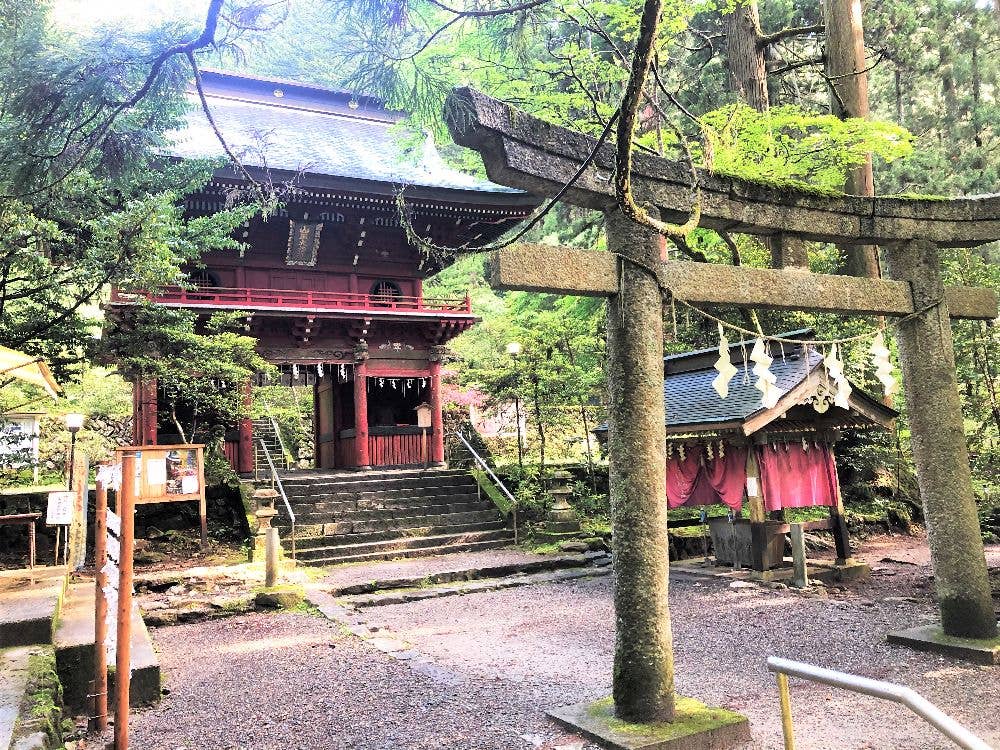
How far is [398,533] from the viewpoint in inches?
476

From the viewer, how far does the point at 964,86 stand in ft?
65.4

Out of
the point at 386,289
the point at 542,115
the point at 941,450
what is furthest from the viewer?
the point at 386,289

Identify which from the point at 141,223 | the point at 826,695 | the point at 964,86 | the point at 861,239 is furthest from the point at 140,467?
the point at 964,86

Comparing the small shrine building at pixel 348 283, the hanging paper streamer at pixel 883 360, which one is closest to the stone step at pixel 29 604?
the small shrine building at pixel 348 283

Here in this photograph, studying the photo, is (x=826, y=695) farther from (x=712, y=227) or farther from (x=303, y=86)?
(x=303, y=86)

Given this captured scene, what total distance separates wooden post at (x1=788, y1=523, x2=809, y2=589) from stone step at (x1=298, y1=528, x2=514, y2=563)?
5.29 metres

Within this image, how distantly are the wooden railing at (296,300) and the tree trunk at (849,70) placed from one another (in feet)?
27.7

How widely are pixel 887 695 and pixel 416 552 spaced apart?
9.98 meters

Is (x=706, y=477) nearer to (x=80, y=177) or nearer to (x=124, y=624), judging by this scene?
(x=124, y=624)

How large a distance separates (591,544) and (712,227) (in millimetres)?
7823

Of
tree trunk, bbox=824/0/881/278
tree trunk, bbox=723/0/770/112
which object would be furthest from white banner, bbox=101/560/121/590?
tree trunk, bbox=723/0/770/112

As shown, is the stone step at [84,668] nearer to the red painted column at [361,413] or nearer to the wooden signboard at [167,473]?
the wooden signboard at [167,473]

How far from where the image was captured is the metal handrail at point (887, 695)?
1736mm

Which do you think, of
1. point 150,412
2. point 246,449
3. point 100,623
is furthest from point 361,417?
point 100,623
